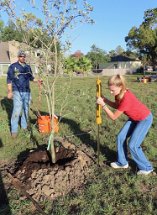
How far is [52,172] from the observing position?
15.6 feet

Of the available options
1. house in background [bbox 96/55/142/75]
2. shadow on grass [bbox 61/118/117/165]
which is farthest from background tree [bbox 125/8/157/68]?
shadow on grass [bbox 61/118/117/165]

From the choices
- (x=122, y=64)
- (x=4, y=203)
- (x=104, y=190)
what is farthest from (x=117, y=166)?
(x=122, y=64)

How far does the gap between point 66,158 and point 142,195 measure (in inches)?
65.8

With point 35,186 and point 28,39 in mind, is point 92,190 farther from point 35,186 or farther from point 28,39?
point 28,39

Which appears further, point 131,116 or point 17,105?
point 17,105

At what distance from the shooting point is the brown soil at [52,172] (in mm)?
4496

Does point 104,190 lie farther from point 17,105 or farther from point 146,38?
point 146,38

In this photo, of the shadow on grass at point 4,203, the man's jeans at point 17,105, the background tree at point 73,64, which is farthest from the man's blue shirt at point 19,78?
the shadow on grass at point 4,203

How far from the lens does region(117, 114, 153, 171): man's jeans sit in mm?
4746

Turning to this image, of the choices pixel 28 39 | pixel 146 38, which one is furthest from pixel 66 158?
pixel 146 38

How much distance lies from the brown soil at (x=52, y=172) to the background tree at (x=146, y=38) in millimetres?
52527

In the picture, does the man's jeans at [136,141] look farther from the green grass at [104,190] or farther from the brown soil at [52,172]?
the brown soil at [52,172]

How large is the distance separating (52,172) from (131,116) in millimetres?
1470

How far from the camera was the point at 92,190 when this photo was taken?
440 cm
